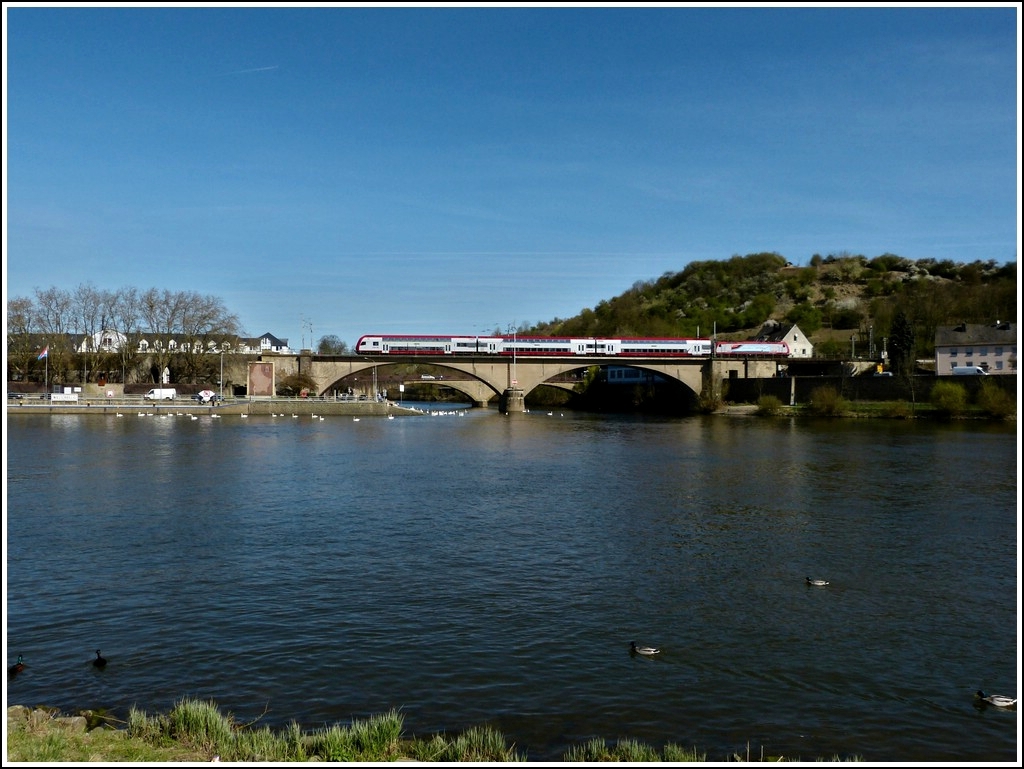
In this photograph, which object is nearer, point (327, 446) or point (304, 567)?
point (304, 567)

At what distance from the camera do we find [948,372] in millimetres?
96375

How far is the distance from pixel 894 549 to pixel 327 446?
115 feet

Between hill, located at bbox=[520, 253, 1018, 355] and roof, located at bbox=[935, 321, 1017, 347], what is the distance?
49.0 feet

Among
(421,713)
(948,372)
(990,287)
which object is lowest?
Result: (421,713)

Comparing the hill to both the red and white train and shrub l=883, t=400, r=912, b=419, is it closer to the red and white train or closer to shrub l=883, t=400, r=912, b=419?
the red and white train

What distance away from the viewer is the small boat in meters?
11.6

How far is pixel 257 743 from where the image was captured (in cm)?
952

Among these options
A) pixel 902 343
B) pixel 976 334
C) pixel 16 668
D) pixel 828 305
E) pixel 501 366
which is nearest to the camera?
pixel 16 668

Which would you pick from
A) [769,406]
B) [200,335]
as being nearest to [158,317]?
[200,335]

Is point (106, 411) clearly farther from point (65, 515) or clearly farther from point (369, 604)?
point (369, 604)

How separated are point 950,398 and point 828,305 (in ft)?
328

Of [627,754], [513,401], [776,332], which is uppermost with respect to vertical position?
[776,332]

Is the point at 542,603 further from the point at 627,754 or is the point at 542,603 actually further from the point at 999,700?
the point at 999,700

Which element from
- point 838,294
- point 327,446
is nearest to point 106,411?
point 327,446
